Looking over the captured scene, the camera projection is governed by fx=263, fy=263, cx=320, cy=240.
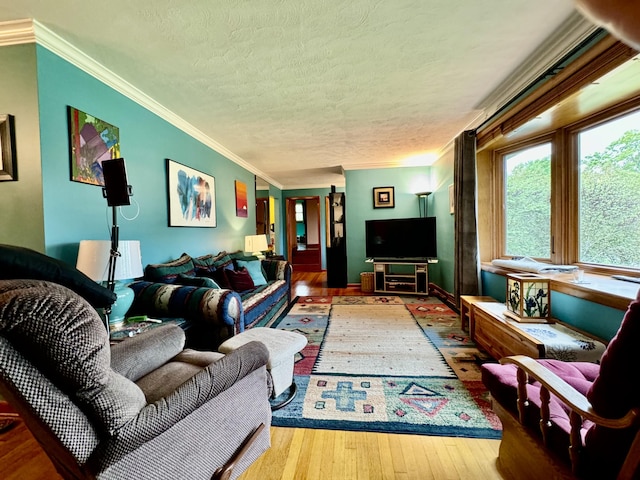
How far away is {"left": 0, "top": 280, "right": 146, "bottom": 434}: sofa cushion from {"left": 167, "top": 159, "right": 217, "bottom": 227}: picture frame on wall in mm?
2361

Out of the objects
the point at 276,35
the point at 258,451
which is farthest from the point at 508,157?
the point at 258,451

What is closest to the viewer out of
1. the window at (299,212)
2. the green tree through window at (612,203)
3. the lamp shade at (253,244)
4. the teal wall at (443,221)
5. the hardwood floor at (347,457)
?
the hardwood floor at (347,457)

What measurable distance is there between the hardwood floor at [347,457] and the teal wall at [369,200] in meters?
3.98

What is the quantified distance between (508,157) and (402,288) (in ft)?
8.33

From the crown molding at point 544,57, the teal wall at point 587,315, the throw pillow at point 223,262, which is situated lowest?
the teal wall at point 587,315

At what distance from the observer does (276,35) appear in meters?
1.68

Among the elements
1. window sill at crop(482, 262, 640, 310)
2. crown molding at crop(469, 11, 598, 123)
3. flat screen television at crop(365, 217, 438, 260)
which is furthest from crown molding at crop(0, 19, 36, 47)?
flat screen television at crop(365, 217, 438, 260)

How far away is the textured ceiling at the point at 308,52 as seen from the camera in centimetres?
150

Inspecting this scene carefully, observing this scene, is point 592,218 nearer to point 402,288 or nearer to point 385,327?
point 385,327

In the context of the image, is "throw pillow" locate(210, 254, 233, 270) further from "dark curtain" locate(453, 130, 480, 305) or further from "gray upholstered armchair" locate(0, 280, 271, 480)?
"dark curtain" locate(453, 130, 480, 305)

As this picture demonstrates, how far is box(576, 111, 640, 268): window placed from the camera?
1.80 meters

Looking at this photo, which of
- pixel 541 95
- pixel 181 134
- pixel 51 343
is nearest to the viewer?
pixel 51 343

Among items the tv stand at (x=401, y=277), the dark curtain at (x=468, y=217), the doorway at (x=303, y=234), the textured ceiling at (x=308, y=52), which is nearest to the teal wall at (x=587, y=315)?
the dark curtain at (x=468, y=217)

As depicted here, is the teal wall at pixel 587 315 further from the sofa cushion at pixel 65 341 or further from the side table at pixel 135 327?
the side table at pixel 135 327
